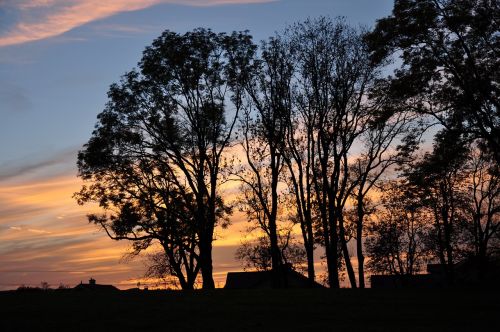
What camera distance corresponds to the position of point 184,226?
49531mm

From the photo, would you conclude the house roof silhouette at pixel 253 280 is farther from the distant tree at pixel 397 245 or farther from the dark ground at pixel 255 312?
the dark ground at pixel 255 312

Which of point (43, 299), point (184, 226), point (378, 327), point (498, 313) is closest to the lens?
point (378, 327)

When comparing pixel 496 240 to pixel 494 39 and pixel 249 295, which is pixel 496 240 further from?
pixel 249 295

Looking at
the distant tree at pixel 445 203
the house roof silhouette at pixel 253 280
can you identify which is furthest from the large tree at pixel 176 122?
the house roof silhouette at pixel 253 280

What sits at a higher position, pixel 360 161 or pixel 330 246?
pixel 360 161

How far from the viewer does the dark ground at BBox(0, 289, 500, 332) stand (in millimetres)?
17078

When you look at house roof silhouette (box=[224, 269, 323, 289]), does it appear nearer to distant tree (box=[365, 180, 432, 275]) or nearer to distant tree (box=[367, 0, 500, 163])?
distant tree (box=[365, 180, 432, 275])

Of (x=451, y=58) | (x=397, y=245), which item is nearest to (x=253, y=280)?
(x=397, y=245)

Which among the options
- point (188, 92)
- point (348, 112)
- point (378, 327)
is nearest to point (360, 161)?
point (348, 112)

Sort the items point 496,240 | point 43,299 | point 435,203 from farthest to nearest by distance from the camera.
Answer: point 496,240 → point 435,203 → point 43,299

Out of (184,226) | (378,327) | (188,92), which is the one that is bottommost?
(378,327)

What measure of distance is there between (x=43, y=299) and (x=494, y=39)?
26646mm

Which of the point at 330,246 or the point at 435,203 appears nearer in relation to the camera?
the point at 330,246

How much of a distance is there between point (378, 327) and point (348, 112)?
30.8 m
